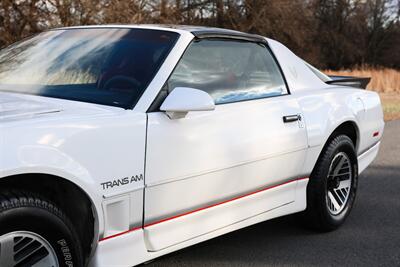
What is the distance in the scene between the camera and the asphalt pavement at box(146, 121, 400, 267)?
3.77 m

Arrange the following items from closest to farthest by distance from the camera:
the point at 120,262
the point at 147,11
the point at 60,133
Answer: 1. the point at 60,133
2. the point at 120,262
3. the point at 147,11

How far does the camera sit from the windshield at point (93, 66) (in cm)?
316

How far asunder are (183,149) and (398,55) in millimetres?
67689

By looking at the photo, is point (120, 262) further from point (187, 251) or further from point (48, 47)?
point (48, 47)

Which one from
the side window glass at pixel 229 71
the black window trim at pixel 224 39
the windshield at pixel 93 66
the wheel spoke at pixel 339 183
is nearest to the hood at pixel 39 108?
the windshield at pixel 93 66

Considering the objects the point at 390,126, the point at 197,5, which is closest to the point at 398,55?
the point at 197,5

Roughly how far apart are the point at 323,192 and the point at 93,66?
2.02 m

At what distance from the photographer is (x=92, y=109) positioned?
9.45 ft

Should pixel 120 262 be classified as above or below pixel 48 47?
below

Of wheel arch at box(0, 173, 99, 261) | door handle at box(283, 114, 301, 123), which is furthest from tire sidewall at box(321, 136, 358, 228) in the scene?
wheel arch at box(0, 173, 99, 261)

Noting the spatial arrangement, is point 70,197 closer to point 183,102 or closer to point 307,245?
point 183,102

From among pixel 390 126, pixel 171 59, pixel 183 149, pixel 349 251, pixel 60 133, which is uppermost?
pixel 171 59

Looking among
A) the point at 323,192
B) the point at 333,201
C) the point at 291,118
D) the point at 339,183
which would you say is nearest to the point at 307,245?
the point at 323,192

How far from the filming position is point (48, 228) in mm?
2455
